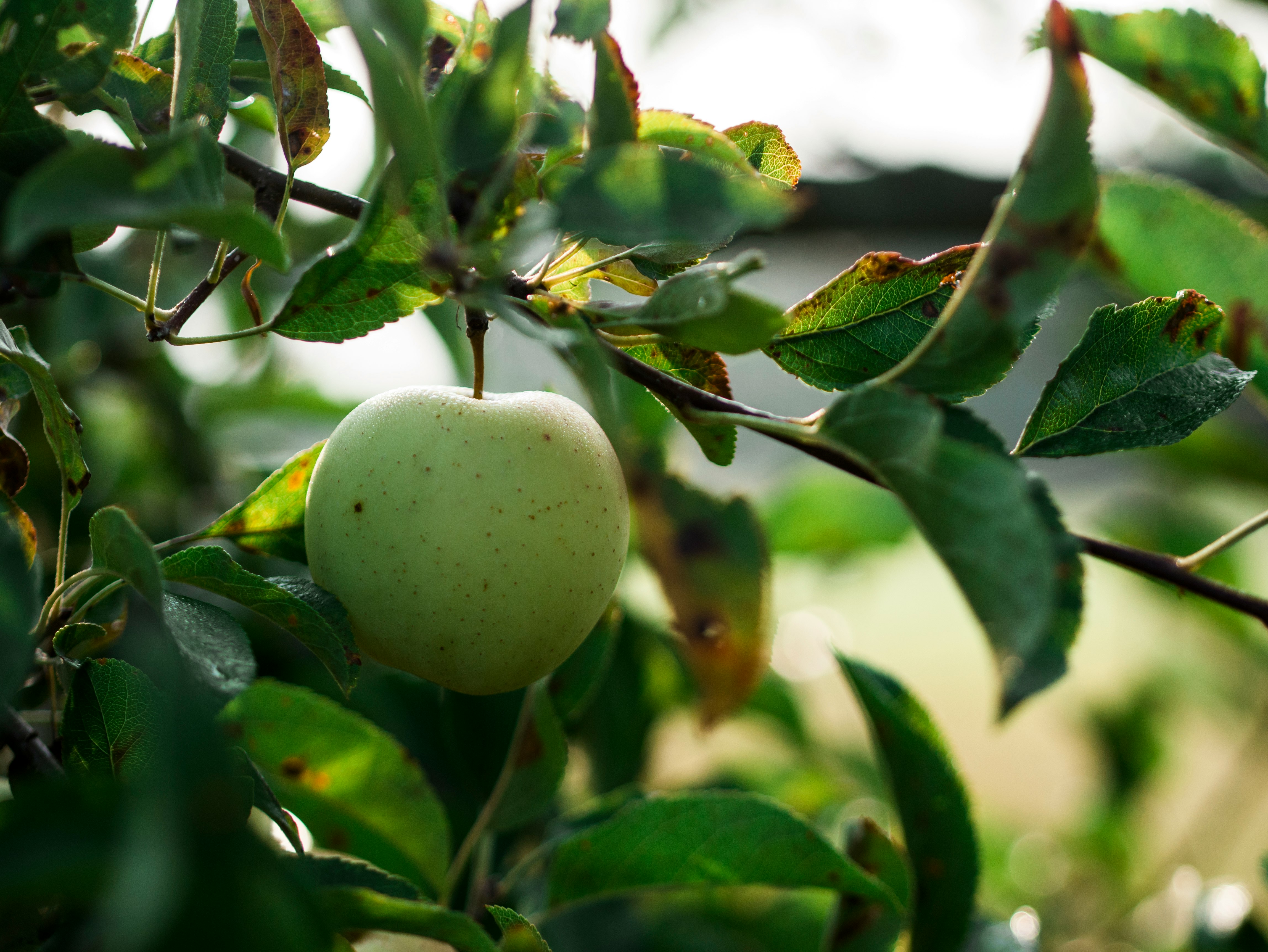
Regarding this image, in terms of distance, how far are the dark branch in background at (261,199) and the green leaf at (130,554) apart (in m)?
0.07

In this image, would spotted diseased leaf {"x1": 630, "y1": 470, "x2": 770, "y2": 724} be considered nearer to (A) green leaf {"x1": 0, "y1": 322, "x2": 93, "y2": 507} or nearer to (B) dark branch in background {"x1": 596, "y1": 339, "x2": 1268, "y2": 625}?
(B) dark branch in background {"x1": 596, "y1": 339, "x2": 1268, "y2": 625}

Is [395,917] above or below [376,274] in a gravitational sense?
below

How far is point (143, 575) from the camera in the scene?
Answer: 247mm

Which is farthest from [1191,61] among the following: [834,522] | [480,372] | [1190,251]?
[834,522]

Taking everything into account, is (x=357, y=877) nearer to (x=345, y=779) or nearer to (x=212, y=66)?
(x=345, y=779)

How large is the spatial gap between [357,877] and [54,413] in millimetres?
175

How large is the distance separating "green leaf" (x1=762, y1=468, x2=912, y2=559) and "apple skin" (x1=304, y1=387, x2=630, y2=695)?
2.27 feet

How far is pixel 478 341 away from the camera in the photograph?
0.31 meters

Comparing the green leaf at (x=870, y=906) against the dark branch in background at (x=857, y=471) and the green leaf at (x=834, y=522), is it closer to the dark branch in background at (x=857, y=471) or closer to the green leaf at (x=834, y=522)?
the dark branch in background at (x=857, y=471)

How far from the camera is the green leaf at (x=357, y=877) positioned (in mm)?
315

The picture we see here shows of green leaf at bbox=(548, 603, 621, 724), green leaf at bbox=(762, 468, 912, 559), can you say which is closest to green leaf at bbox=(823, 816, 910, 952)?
green leaf at bbox=(548, 603, 621, 724)

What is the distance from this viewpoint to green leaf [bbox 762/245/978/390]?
12.4 inches

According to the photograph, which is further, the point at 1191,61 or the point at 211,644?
the point at 1191,61

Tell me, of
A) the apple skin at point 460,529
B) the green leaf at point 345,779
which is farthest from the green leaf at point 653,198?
the green leaf at point 345,779
